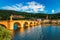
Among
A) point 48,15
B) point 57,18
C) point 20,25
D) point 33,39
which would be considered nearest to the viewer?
point 33,39

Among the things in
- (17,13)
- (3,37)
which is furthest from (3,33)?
(17,13)

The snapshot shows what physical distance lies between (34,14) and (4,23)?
112520mm

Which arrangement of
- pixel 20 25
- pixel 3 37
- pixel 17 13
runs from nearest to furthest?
pixel 3 37 → pixel 20 25 → pixel 17 13

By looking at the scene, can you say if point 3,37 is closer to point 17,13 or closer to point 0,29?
point 0,29

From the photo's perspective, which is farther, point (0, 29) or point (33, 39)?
point (33, 39)

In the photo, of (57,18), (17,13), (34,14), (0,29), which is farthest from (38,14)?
(0,29)

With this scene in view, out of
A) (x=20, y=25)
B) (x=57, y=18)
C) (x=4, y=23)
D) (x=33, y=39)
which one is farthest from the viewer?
(x=57, y=18)

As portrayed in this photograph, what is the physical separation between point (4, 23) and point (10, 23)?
2.90 meters

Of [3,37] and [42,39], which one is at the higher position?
[3,37]

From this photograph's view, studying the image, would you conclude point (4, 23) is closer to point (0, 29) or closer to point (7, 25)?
point (7, 25)

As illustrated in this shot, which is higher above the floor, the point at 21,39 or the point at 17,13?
the point at 17,13

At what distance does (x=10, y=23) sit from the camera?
2581 inches

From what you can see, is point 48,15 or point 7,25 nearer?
point 7,25

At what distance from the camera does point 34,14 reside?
17488 centimetres
